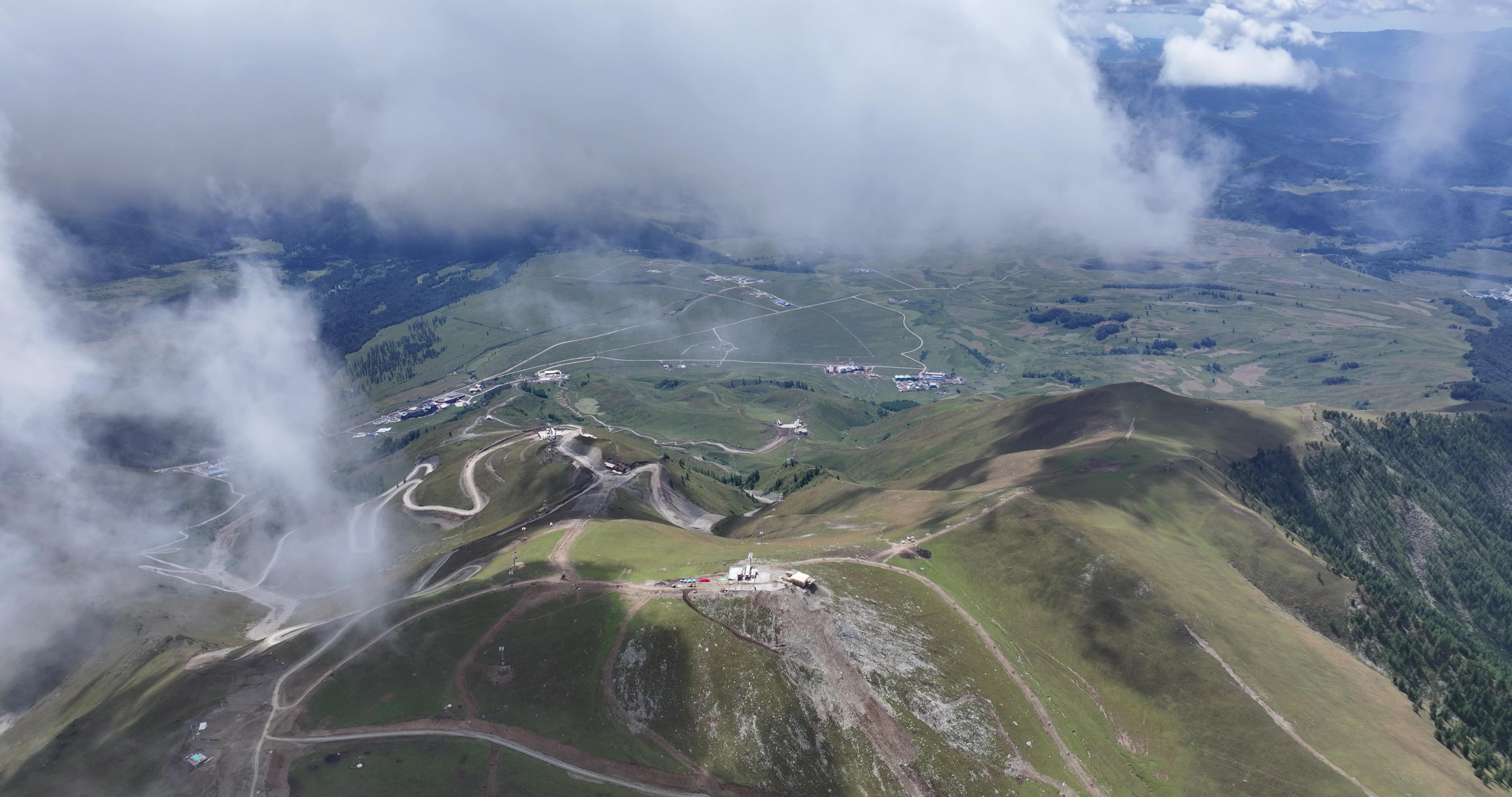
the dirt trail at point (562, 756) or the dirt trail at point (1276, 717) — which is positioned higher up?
the dirt trail at point (1276, 717)

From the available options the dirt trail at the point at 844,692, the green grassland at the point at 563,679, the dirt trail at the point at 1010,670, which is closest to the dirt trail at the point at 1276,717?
the dirt trail at the point at 1010,670

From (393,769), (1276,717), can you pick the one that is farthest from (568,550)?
(1276,717)

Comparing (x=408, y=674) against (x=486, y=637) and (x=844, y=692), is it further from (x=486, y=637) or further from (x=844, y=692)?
(x=844, y=692)

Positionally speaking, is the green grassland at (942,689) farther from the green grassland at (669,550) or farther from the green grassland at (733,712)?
the green grassland at (669,550)

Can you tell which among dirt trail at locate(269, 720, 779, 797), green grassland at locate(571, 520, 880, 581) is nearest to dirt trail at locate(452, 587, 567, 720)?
dirt trail at locate(269, 720, 779, 797)

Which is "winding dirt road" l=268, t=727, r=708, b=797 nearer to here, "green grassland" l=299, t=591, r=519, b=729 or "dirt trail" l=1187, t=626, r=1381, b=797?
"green grassland" l=299, t=591, r=519, b=729

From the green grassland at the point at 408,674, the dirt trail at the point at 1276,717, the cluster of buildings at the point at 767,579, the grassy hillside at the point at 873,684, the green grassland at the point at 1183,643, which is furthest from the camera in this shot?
the cluster of buildings at the point at 767,579
